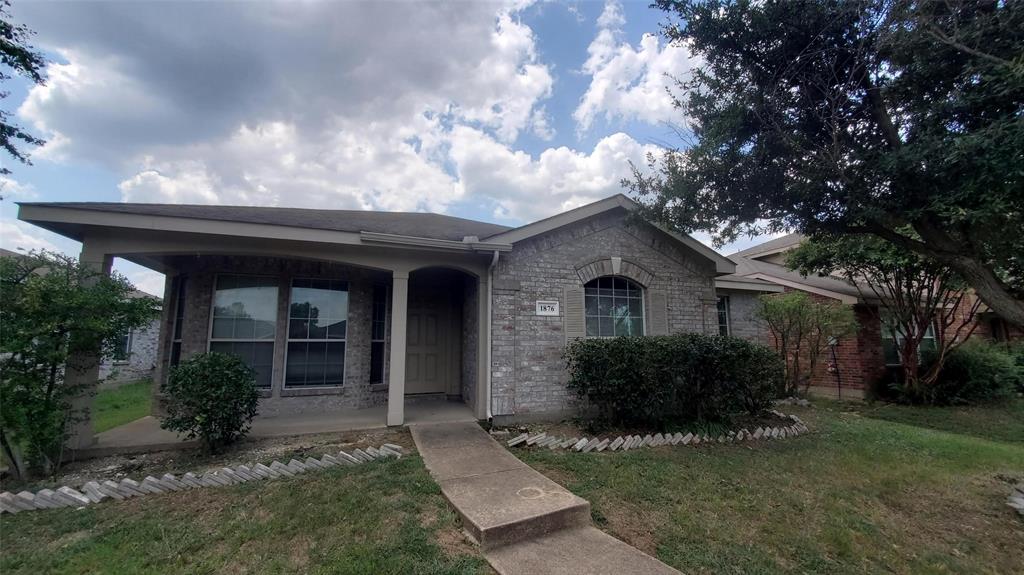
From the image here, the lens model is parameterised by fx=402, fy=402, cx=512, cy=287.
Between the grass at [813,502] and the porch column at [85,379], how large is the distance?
5.15 meters

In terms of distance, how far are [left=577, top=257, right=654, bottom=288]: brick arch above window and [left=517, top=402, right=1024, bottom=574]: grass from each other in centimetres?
304

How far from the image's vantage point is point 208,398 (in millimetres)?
4602

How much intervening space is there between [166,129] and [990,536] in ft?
40.3

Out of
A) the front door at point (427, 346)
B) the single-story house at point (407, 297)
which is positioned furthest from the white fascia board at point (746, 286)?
the front door at point (427, 346)

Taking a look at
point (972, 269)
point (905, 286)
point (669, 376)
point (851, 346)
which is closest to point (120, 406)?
point (669, 376)

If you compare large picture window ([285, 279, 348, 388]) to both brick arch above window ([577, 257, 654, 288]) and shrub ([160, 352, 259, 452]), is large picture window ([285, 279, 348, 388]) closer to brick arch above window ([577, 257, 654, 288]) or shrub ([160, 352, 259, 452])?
shrub ([160, 352, 259, 452])

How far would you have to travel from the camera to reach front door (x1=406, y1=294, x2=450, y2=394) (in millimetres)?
8047

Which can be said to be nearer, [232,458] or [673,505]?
[673,505]

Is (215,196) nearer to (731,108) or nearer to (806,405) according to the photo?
(731,108)

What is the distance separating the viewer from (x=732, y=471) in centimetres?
479

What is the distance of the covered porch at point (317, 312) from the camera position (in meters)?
5.32

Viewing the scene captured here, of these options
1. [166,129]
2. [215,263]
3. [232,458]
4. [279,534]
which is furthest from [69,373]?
[166,129]

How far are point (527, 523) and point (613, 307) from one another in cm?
497

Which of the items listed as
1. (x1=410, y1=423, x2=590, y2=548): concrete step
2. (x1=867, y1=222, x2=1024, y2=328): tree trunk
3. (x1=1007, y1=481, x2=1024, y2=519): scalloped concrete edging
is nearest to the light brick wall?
(x1=410, y1=423, x2=590, y2=548): concrete step
